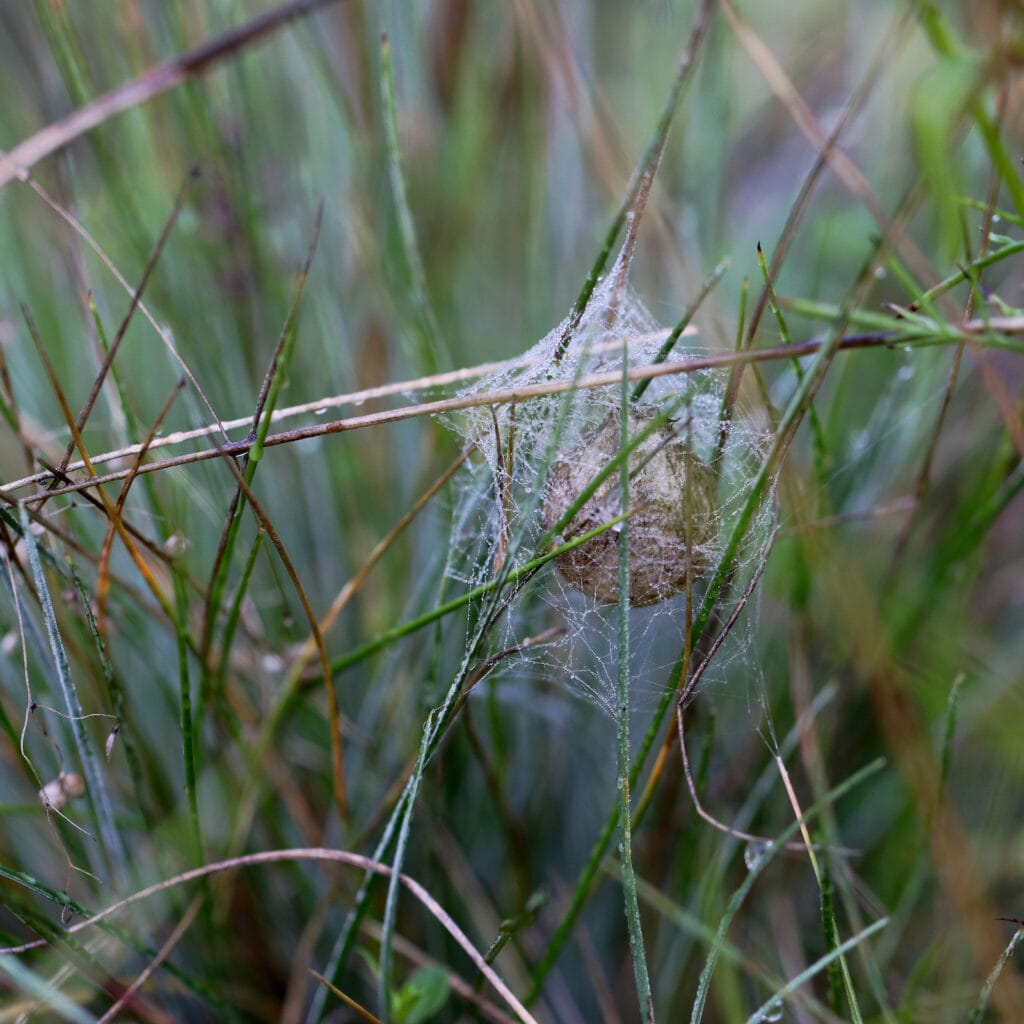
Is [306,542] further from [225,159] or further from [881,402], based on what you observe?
[881,402]

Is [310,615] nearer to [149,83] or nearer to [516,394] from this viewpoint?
[516,394]

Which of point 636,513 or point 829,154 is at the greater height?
point 829,154

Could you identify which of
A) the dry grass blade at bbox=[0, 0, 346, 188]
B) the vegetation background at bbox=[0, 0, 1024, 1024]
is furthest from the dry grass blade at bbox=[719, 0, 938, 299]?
the dry grass blade at bbox=[0, 0, 346, 188]

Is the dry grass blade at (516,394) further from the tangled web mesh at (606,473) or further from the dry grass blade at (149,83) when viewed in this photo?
the dry grass blade at (149,83)

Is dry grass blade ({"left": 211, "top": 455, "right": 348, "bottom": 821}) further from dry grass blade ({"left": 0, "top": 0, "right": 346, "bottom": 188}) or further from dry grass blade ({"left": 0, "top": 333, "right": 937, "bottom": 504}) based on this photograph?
dry grass blade ({"left": 0, "top": 0, "right": 346, "bottom": 188})

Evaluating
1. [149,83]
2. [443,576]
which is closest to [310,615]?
[443,576]

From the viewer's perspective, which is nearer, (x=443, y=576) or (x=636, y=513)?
Result: (x=636, y=513)

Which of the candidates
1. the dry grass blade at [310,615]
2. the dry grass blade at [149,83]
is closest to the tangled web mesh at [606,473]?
the dry grass blade at [310,615]
